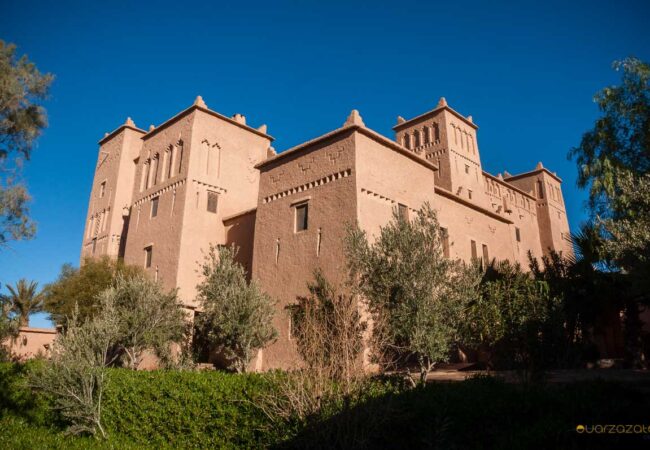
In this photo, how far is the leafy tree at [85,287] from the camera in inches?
787

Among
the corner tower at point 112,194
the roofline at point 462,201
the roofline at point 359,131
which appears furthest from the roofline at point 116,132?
the roofline at point 462,201

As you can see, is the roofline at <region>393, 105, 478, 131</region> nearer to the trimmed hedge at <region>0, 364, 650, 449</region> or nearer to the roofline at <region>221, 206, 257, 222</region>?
the roofline at <region>221, 206, 257, 222</region>

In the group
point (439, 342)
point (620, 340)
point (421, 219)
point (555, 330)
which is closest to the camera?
point (439, 342)

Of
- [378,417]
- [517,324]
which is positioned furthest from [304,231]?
[378,417]

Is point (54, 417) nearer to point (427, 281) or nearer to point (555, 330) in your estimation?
point (427, 281)

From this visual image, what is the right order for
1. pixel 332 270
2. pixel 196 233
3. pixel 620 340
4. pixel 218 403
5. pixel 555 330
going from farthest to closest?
1. pixel 196 233
2. pixel 620 340
3. pixel 332 270
4. pixel 555 330
5. pixel 218 403

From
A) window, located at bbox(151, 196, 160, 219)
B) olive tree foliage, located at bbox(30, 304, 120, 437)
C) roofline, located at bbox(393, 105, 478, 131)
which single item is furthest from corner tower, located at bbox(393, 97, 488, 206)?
olive tree foliage, located at bbox(30, 304, 120, 437)

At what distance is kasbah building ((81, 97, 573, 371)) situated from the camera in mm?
15633

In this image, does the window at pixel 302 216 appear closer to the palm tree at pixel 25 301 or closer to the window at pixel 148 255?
the window at pixel 148 255

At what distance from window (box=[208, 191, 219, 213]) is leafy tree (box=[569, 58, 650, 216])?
1750cm

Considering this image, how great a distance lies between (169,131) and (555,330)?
2162 cm

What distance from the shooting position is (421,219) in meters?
11.1

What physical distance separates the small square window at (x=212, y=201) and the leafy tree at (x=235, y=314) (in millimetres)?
9001

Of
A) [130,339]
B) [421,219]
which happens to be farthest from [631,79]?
[130,339]
